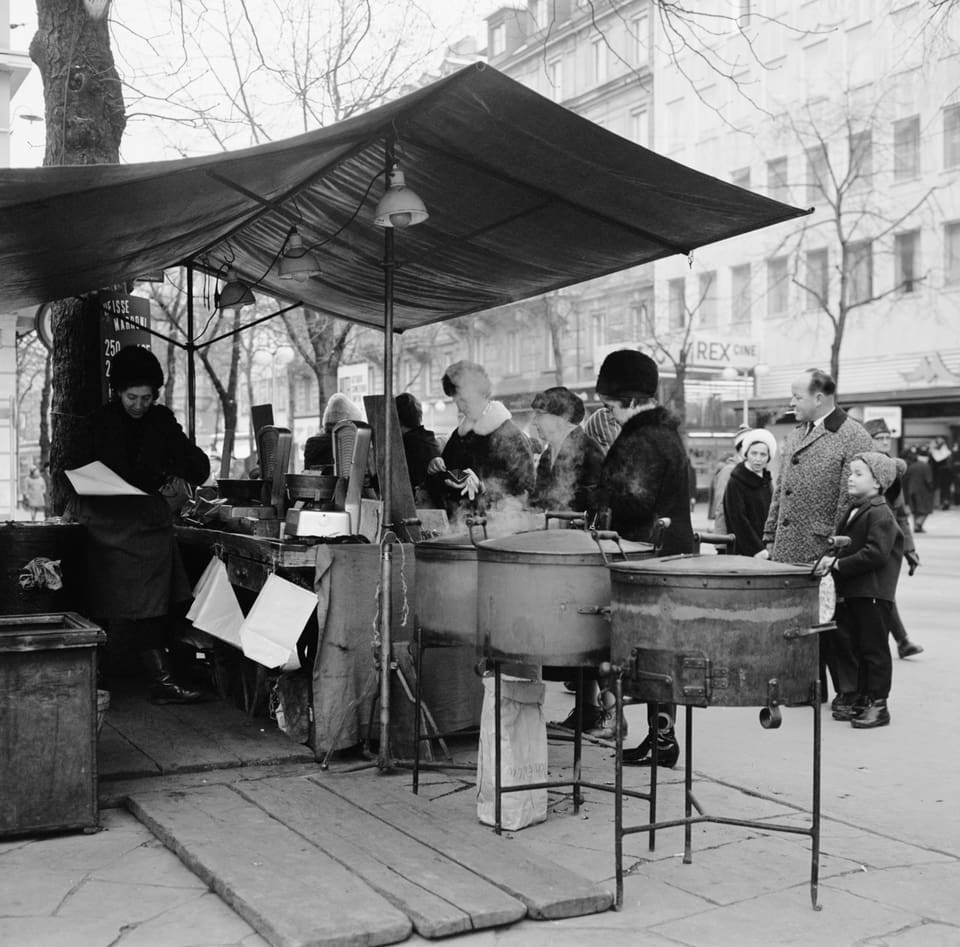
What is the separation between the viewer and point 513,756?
14.4 ft

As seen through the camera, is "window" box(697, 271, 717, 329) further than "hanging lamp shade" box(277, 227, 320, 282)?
Yes

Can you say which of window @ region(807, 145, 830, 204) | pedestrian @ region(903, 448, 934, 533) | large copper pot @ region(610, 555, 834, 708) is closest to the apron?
large copper pot @ region(610, 555, 834, 708)

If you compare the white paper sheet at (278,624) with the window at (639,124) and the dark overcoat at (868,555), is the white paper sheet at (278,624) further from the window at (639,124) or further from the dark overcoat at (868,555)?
the window at (639,124)

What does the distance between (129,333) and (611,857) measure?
532 cm

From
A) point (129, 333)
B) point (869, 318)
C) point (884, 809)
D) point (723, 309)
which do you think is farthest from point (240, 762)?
point (723, 309)

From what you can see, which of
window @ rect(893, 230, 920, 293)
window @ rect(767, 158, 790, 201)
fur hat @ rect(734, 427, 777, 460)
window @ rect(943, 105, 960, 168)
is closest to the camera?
fur hat @ rect(734, 427, 777, 460)

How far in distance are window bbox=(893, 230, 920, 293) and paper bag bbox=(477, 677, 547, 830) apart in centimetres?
2923

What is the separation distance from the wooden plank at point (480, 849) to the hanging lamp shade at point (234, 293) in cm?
375

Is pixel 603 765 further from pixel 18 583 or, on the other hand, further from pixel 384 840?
pixel 18 583

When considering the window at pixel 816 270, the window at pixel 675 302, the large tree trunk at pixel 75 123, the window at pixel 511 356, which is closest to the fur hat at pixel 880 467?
the large tree trunk at pixel 75 123

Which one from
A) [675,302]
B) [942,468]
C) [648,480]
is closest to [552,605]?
[648,480]

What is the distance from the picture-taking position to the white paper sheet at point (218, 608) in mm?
6000

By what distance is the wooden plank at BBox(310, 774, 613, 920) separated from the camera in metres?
3.54

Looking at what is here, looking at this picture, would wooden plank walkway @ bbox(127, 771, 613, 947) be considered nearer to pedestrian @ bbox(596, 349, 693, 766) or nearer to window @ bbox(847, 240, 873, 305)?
pedestrian @ bbox(596, 349, 693, 766)
